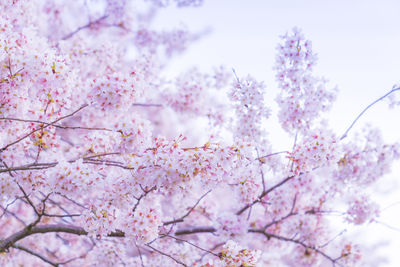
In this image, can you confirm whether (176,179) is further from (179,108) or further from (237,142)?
(179,108)

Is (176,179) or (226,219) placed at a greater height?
(226,219)

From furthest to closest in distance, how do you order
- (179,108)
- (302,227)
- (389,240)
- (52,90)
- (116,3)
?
(389,240) → (116,3) → (179,108) → (302,227) → (52,90)

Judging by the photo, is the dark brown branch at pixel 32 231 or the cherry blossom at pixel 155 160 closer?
the cherry blossom at pixel 155 160

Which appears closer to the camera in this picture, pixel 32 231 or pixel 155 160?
pixel 155 160

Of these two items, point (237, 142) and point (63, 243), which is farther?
point (63, 243)

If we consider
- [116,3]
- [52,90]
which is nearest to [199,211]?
[52,90]

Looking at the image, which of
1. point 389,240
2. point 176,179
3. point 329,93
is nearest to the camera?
point 176,179

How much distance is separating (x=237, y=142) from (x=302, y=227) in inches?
109

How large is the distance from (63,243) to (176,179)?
457 centimetres

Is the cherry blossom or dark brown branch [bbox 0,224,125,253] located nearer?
the cherry blossom

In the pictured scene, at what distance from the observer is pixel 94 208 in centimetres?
355

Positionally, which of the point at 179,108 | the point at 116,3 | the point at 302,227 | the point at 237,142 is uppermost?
the point at 116,3

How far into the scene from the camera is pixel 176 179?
3377mm

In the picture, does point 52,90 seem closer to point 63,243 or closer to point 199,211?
point 199,211
